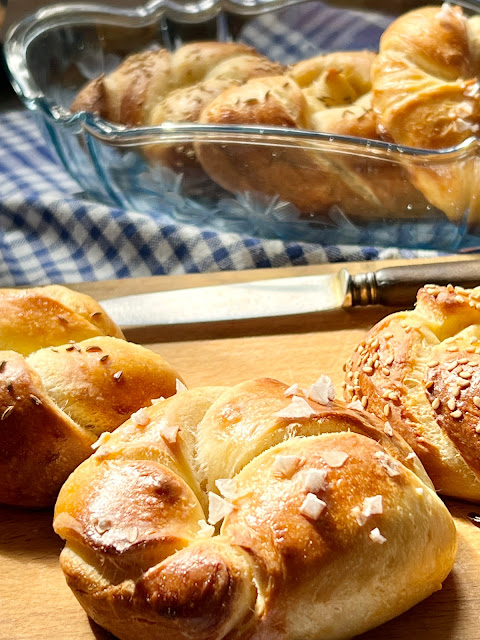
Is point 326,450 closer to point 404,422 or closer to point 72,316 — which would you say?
point 404,422

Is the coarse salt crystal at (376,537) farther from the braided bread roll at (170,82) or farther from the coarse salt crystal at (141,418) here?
the braided bread roll at (170,82)

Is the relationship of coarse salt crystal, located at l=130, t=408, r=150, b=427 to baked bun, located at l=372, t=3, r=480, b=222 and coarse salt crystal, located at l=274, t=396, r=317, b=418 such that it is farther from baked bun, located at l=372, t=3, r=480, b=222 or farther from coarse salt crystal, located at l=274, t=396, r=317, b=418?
baked bun, located at l=372, t=3, r=480, b=222

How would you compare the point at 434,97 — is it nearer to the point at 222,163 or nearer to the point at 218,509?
the point at 222,163

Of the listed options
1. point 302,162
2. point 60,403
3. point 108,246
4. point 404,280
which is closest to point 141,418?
point 60,403

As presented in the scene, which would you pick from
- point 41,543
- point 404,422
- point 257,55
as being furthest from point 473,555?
point 257,55

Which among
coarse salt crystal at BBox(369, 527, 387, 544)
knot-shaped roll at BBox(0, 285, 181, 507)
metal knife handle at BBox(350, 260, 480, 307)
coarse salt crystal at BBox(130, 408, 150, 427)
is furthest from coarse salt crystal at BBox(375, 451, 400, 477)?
metal knife handle at BBox(350, 260, 480, 307)

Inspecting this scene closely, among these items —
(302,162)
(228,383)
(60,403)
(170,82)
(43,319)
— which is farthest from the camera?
(170,82)

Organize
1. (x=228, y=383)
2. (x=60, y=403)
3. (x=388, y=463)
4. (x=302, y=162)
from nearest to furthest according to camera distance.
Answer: (x=388, y=463) < (x=60, y=403) < (x=228, y=383) < (x=302, y=162)
